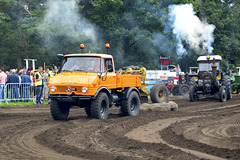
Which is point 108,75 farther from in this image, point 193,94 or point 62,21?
point 62,21

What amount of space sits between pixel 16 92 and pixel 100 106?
354 inches

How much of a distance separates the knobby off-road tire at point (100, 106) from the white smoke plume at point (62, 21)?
15811 mm

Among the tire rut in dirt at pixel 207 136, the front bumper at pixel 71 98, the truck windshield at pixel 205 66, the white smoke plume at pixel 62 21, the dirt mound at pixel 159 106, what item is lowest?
the tire rut in dirt at pixel 207 136

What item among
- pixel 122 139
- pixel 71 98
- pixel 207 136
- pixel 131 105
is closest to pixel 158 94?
pixel 131 105

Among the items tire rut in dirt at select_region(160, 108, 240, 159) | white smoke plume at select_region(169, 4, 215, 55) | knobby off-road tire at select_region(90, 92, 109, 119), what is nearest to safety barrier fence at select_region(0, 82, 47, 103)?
knobby off-road tire at select_region(90, 92, 109, 119)

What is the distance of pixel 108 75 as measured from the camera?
12859 millimetres

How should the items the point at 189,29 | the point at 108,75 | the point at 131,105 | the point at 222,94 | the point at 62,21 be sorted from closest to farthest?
the point at 108,75
the point at 131,105
the point at 222,94
the point at 62,21
the point at 189,29

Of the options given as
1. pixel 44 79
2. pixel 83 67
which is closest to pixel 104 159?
pixel 83 67

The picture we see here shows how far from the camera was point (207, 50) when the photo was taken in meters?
36.0

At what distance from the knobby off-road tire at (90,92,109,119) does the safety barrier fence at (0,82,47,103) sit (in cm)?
840

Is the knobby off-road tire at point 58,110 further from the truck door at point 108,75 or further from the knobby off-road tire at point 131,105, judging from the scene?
the knobby off-road tire at point 131,105

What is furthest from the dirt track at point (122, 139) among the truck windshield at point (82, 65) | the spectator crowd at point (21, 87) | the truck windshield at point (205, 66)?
the truck windshield at point (205, 66)

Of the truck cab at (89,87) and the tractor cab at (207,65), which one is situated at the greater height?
the tractor cab at (207,65)

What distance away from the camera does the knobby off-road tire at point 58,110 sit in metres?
12.4
